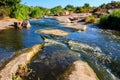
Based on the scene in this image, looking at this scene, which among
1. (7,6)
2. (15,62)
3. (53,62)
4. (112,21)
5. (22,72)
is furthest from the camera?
(7,6)

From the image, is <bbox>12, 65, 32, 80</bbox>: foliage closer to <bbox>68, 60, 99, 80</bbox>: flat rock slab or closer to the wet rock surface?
the wet rock surface

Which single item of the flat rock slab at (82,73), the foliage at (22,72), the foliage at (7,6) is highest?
the foliage at (7,6)

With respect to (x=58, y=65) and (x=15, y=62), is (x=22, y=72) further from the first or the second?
(x=58, y=65)

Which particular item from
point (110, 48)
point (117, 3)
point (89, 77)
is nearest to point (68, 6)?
point (117, 3)

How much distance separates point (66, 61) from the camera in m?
19.5

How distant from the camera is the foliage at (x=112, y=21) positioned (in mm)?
47672

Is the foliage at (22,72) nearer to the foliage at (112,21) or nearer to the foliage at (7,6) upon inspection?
the foliage at (112,21)

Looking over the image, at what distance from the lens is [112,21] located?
49812mm

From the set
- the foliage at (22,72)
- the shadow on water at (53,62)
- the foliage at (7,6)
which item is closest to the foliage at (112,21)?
the foliage at (7,6)

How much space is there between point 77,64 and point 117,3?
81.8 m

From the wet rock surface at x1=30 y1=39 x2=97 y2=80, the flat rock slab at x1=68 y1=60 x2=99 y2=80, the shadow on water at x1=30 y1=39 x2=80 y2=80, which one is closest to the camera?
the flat rock slab at x1=68 y1=60 x2=99 y2=80

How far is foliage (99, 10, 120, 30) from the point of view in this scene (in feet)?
156

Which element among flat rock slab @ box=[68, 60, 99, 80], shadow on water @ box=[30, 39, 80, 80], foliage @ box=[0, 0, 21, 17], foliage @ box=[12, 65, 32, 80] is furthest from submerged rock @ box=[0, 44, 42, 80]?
foliage @ box=[0, 0, 21, 17]

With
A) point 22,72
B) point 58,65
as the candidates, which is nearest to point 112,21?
point 58,65
